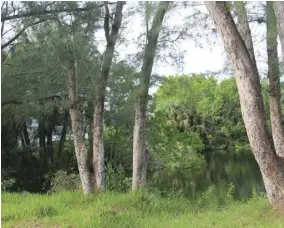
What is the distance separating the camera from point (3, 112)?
13.9 meters

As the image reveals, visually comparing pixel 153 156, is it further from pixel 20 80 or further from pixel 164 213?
pixel 164 213

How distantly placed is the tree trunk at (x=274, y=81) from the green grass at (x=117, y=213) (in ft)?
4.94

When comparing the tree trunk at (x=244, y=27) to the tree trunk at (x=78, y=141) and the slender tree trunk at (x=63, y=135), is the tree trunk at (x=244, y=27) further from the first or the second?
the slender tree trunk at (x=63, y=135)

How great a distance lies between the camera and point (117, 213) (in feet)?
16.5

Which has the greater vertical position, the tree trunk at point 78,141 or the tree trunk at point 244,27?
the tree trunk at point 244,27

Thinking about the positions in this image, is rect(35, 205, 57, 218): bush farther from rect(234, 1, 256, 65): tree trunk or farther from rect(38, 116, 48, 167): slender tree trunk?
rect(38, 116, 48, 167): slender tree trunk

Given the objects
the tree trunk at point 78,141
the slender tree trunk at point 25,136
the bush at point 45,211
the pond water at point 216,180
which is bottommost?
the pond water at point 216,180

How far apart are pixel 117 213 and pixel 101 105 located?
2450 millimetres

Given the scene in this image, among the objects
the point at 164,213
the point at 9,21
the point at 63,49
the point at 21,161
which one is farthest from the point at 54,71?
the point at 21,161

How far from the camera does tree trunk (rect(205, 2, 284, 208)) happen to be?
5012 millimetres

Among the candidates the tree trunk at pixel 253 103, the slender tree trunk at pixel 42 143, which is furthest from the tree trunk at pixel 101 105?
the slender tree trunk at pixel 42 143

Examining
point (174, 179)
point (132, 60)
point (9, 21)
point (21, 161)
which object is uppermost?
point (9, 21)

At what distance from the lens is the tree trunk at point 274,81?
6.54m

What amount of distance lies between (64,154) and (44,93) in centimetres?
770
